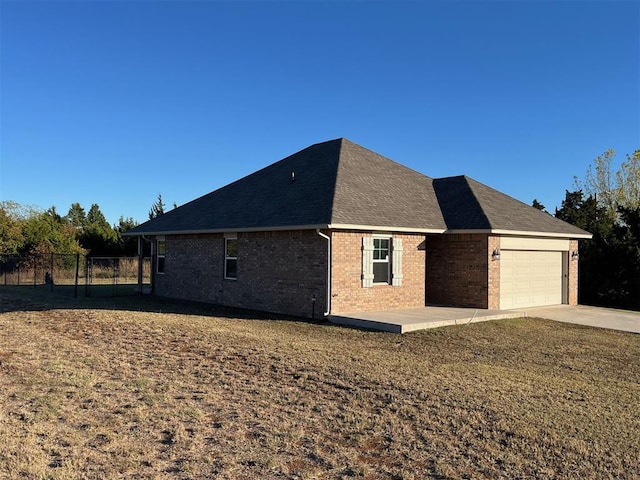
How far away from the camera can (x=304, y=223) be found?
45.4 feet

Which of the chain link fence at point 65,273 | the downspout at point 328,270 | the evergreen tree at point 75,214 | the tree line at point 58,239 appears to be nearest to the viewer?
the downspout at point 328,270

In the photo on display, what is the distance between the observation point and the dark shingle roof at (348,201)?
14.8 metres

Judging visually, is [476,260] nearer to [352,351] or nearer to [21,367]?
[352,351]

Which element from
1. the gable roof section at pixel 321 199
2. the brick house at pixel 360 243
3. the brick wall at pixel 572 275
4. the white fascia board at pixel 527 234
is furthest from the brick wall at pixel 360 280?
the brick wall at pixel 572 275

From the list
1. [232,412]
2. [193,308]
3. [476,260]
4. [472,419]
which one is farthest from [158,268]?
[472,419]

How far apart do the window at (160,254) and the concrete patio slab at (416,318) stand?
32.3ft

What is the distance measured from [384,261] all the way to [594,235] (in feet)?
38.0

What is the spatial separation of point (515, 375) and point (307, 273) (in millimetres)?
7110

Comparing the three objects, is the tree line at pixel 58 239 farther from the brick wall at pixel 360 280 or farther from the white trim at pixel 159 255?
the brick wall at pixel 360 280

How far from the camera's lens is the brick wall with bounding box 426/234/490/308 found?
15.5 meters

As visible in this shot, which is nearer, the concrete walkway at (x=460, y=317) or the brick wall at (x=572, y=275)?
the concrete walkway at (x=460, y=317)

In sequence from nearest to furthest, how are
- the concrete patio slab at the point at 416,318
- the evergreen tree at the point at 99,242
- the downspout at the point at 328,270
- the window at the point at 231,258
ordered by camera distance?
the concrete patio slab at the point at 416,318, the downspout at the point at 328,270, the window at the point at 231,258, the evergreen tree at the point at 99,242

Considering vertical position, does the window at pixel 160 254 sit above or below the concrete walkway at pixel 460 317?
above

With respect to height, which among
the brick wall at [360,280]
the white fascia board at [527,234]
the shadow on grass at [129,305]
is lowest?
the shadow on grass at [129,305]
